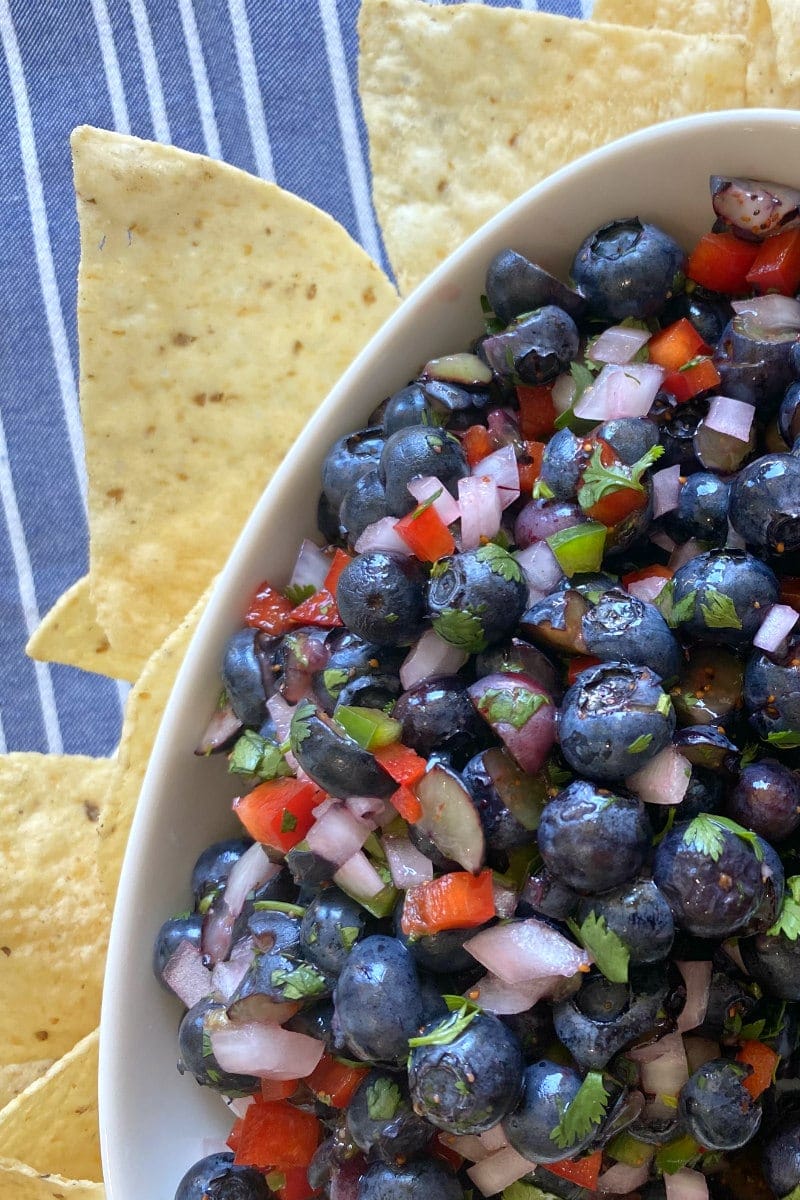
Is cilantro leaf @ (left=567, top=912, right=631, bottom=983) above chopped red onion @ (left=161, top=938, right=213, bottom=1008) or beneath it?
above

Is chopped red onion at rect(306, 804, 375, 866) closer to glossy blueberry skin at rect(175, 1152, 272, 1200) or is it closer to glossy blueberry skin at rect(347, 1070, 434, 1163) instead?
glossy blueberry skin at rect(347, 1070, 434, 1163)

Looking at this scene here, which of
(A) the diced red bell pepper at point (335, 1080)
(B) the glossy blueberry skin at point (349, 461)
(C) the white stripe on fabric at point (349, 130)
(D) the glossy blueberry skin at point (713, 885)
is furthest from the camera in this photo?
(C) the white stripe on fabric at point (349, 130)

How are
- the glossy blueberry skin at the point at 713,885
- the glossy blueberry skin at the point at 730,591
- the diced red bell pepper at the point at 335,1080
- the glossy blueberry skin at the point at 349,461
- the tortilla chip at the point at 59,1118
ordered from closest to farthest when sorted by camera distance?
the glossy blueberry skin at the point at 713,885
the glossy blueberry skin at the point at 730,591
the diced red bell pepper at the point at 335,1080
the glossy blueberry skin at the point at 349,461
the tortilla chip at the point at 59,1118

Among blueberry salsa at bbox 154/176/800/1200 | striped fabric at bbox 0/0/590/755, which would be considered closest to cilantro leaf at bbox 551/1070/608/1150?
blueberry salsa at bbox 154/176/800/1200

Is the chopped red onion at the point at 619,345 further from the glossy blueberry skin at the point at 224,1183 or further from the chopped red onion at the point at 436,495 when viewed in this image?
the glossy blueberry skin at the point at 224,1183

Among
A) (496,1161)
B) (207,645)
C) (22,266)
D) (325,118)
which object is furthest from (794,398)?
(22,266)

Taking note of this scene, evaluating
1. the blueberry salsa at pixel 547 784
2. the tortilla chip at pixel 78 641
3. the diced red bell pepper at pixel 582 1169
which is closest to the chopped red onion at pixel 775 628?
the blueberry salsa at pixel 547 784
